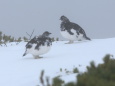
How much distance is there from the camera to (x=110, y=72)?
12.5ft

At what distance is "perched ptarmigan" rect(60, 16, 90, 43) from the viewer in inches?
568

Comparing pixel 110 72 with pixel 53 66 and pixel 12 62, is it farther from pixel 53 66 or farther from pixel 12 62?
pixel 12 62

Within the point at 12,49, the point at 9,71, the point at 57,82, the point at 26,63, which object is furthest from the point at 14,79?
the point at 12,49

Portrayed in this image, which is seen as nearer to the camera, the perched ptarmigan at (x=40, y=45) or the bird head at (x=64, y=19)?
the perched ptarmigan at (x=40, y=45)

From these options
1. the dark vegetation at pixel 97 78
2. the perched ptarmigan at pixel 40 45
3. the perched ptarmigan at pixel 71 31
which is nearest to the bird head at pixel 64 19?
the perched ptarmigan at pixel 71 31

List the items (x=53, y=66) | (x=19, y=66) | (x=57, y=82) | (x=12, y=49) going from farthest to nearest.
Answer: (x=12, y=49), (x=19, y=66), (x=53, y=66), (x=57, y=82)

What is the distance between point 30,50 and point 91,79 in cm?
800

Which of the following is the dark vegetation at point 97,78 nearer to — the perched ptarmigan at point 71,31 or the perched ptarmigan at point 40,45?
the perched ptarmigan at point 40,45

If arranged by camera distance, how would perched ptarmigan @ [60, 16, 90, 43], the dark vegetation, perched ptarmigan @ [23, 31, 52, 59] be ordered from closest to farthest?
the dark vegetation, perched ptarmigan @ [23, 31, 52, 59], perched ptarmigan @ [60, 16, 90, 43]

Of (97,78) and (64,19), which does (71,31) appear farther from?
(97,78)

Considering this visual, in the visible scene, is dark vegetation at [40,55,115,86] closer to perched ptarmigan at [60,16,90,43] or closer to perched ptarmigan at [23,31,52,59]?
perched ptarmigan at [23,31,52,59]

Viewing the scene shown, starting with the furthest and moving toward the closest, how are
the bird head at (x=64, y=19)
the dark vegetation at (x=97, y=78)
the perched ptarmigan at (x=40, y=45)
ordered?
the bird head at (x=64, y=19) → the perched ptarmigan at (x=40, y=45) → the dark vegetation at (x=97, y=78)

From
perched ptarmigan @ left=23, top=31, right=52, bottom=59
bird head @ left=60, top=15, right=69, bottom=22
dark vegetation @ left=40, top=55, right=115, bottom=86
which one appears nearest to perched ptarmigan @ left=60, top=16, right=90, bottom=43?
bird head @ left=60, top=15, right=69, bottom=22

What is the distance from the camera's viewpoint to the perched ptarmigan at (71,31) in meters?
14.4
